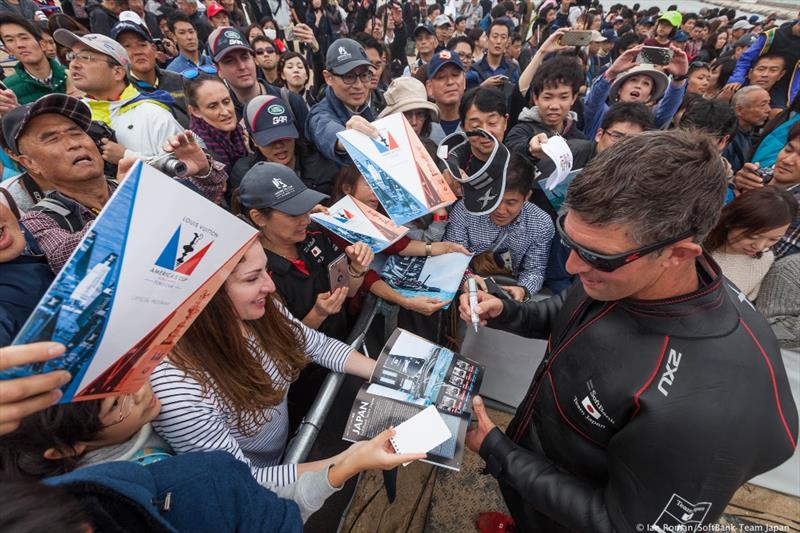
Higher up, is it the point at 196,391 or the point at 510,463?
the point at 196,391

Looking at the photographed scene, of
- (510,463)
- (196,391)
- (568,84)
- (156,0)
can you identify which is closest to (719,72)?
(568,84)

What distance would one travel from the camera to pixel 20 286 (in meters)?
1.88

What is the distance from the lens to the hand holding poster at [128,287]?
85cm

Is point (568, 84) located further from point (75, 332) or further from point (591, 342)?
point (75, 332)

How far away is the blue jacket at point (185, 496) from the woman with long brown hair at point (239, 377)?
14.0 inches

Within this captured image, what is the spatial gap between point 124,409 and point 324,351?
1.11 m

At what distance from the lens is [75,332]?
89cm

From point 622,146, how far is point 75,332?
1656mm

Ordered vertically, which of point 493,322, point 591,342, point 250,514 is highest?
point 591,342

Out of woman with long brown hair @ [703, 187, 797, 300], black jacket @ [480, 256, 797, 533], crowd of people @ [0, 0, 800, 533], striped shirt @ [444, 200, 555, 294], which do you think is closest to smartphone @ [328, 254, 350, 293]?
crowd of people @ [0, 0, 800, 533]

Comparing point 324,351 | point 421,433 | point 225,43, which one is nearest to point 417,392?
point 421,433

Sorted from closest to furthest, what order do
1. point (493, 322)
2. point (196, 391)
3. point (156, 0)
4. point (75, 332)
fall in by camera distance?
point (75, 332)
point (196, 391)
point (493, 322)
point (156, 0)

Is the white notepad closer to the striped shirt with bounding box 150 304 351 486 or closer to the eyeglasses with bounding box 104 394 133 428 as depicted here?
the striped shirt with bounding box 150 304 351 486

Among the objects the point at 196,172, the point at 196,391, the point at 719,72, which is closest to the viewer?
the point at 196,391
